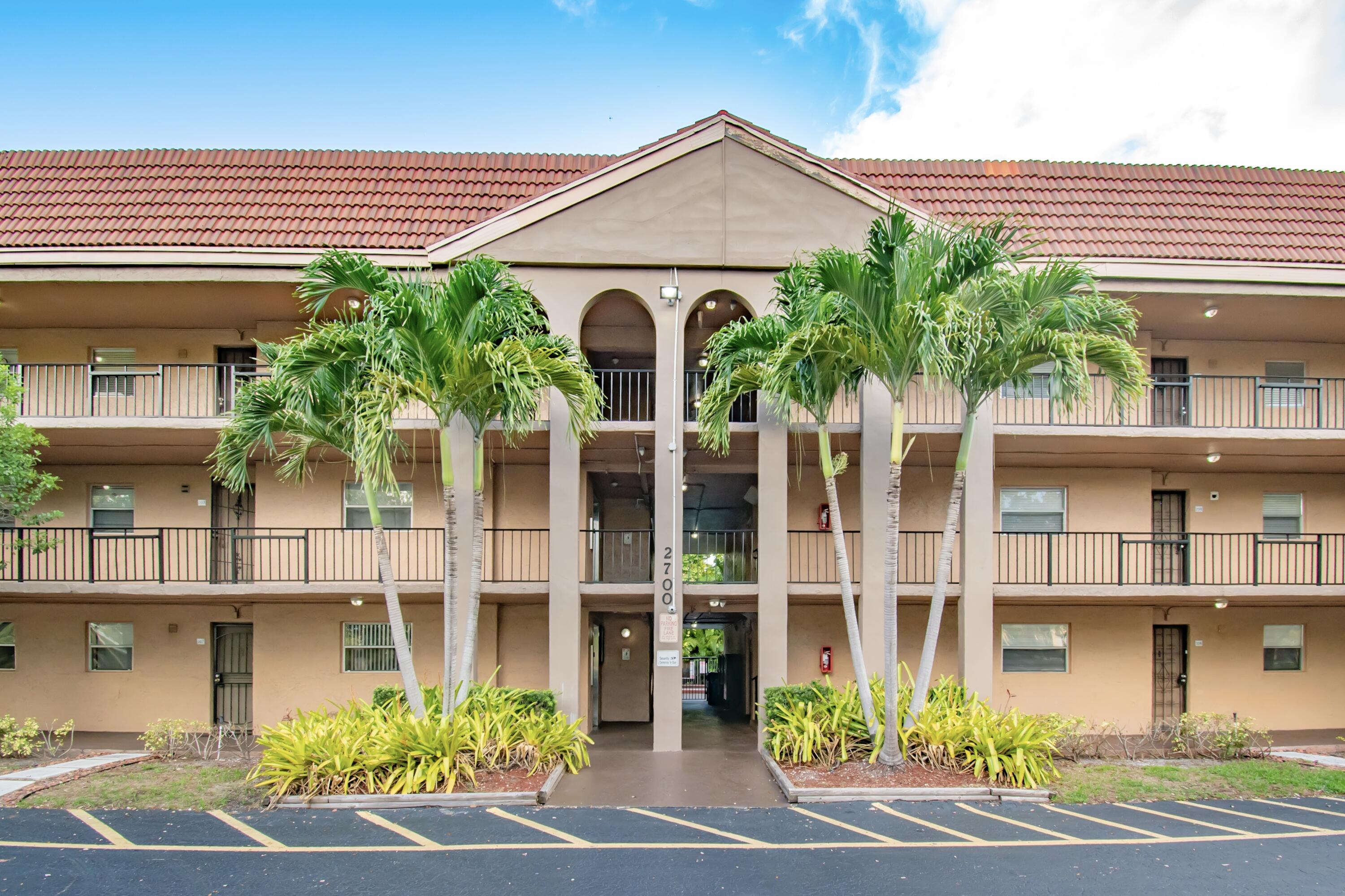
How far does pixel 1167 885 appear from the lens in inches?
302

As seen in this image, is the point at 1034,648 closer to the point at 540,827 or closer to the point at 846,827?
the point at 846,827

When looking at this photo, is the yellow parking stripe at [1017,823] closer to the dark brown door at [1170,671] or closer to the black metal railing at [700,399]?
the black metal railing at [700,399]

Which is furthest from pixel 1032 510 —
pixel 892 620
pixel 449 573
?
pixel 449 573

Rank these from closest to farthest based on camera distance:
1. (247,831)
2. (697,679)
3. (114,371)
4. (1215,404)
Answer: (247,831) → (114,371) → (1215,404) → (697,679)

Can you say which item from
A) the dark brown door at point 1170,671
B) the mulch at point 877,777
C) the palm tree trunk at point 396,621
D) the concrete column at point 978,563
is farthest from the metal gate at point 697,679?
the palm tree trunk at point 396,621

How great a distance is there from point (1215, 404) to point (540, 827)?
14.8 meters

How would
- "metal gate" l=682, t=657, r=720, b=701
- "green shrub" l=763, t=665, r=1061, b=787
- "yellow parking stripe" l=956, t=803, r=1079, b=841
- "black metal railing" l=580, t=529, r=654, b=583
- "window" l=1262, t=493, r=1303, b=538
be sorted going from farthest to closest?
"metal gate" l=682, t=657, r=720, b=701 → "black metal railing" l=580, t=529, r=654, b=583 → "window" l=1262, t=493, r=1303, b=538 → "green shrub" l=763, t=665, r=1061, b=787 → "yellow parking stripe" l=956, t=803, r=1079, b=841

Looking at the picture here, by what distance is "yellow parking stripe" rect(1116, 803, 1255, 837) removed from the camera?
916cm

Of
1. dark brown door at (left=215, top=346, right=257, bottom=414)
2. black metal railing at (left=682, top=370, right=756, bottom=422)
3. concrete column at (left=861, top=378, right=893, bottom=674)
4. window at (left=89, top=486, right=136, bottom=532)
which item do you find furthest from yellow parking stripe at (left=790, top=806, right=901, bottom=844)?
window at (left=89, top=486, right=136, bottom=532)

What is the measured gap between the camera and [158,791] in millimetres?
10469

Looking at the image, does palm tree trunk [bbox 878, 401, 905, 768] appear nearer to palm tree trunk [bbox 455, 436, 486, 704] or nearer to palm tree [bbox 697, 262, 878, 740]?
palm tree [bbox 697, 262, 878, 740]

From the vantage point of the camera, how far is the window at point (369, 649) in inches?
604

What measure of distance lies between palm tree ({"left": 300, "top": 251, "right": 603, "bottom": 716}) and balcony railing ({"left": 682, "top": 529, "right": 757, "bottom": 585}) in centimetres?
392

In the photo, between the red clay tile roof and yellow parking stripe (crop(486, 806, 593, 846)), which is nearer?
yellow parking stripe (crop(486, 806, 593, 846))
